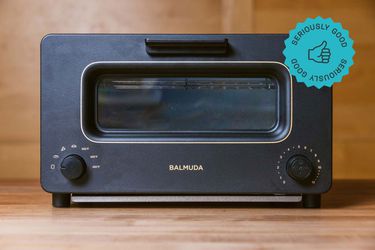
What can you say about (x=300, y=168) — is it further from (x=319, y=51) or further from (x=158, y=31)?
(x=158, y=31)

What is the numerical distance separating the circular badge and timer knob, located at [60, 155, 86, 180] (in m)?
0.34

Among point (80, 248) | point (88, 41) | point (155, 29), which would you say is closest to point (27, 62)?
point (155, 29)

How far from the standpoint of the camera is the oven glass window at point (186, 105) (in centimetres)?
84

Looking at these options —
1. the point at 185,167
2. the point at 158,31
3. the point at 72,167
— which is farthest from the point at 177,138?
the point at 158,31

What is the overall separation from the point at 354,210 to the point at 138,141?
33cm

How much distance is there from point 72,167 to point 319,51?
1.33ft

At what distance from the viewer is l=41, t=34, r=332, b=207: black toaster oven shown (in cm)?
79

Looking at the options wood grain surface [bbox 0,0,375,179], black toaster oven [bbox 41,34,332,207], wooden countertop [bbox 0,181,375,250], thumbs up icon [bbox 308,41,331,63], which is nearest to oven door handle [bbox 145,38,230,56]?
black toaster oven [bbox 41,34,332,207]

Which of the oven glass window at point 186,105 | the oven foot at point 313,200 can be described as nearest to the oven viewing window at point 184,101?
the oven glass window at point 186,105

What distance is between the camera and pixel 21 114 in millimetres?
1201

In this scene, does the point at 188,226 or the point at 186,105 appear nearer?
the point at 188,226

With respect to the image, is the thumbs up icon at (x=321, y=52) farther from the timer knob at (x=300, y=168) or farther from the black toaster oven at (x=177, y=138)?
the timer knob at (x=300, y=168)

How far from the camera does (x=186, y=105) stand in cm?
85

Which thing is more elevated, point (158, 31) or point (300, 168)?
point (158, 31)
